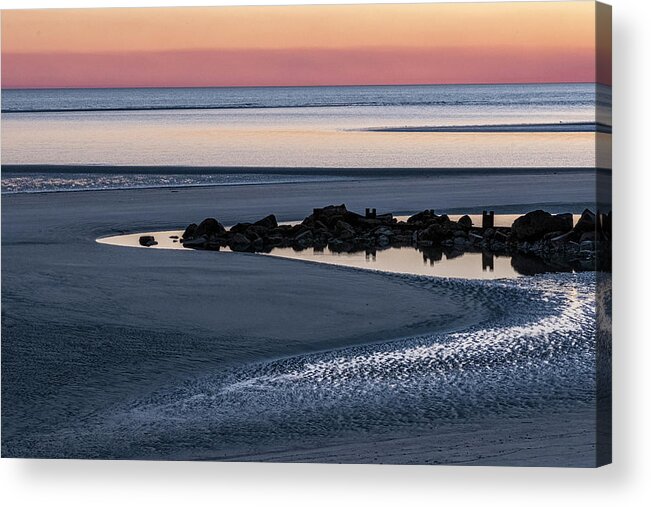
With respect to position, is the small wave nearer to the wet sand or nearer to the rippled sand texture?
the wet sand

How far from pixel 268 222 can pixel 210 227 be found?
33 centimetres

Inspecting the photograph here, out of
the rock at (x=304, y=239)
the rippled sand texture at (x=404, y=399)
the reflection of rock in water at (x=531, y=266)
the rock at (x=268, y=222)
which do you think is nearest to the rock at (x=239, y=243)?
the rock at (x=268, y=222)

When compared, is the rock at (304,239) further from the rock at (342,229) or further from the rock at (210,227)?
the rock at (210,227)

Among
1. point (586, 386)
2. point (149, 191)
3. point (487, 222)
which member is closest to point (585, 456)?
point (586, 386)

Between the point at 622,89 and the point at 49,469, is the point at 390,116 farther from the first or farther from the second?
the point at 49,469

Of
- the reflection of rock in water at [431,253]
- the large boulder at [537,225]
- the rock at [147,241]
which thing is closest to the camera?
the large boulder at [537,225]

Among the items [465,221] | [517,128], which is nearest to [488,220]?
[465,221]

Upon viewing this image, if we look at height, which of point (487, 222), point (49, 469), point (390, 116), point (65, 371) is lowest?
point (49, 469)

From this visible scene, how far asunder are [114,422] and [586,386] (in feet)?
7.89

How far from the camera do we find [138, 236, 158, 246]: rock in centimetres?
855

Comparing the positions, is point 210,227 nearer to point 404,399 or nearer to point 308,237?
point 308,237

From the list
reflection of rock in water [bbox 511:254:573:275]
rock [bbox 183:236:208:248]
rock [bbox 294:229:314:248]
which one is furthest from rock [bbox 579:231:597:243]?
rock [bbox 183:236:208:248]

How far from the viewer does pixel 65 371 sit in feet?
27.3

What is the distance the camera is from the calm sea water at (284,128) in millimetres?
8023
